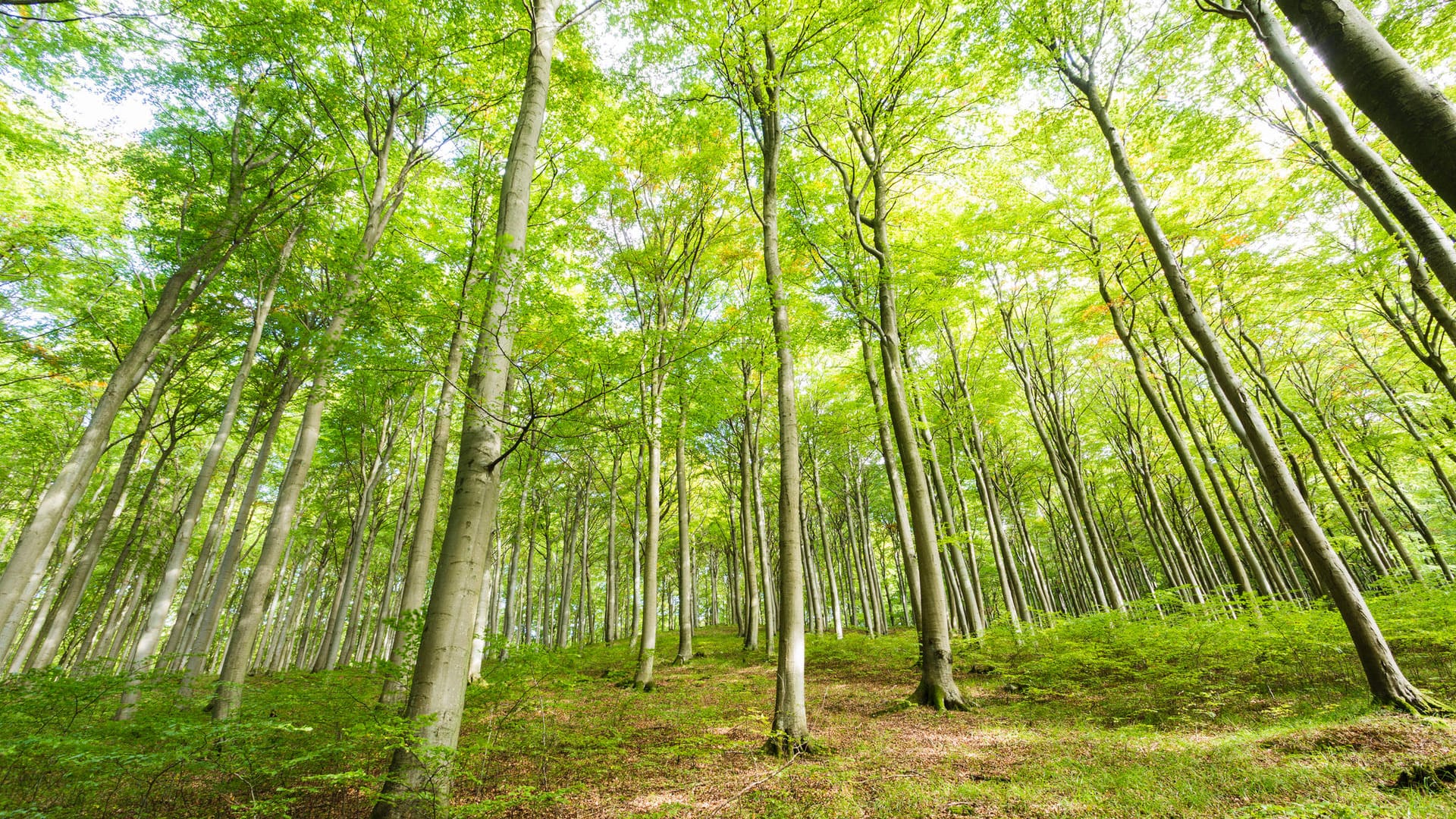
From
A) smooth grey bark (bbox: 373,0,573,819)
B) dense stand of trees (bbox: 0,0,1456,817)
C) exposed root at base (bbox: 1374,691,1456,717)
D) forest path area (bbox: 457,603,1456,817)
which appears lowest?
forest path area (bbox: 457,603,1456,817)

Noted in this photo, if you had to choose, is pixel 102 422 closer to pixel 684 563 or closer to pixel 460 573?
pixel 460 573

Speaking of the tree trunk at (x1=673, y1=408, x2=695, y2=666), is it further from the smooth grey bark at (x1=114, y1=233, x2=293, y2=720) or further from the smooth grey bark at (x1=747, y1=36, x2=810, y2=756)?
the smooth grey bark at (x1=114, y1=233, x2=293, y2=720)

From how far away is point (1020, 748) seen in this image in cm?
548

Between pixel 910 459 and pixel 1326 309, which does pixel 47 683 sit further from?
pixel 1326 309

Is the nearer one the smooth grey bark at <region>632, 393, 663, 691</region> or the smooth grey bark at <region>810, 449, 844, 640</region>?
the smooth grey bark at <region>632, 393, 663, 691</region>

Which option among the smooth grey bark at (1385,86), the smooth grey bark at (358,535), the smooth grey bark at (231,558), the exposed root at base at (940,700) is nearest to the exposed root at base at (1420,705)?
the exposed root at base at (940,700)

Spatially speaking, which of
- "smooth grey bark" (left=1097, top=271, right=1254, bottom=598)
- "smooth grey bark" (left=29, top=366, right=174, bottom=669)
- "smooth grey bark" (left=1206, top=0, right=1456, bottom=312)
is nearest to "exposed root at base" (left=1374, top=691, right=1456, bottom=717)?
"smooth grey bark" (left=1206, top=0, right=1456, bottom=312)

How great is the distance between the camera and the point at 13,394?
46.8ft

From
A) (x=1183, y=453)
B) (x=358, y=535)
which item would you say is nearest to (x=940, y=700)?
(x=1183, y=453)

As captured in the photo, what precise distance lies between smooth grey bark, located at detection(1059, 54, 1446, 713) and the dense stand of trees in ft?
0.16

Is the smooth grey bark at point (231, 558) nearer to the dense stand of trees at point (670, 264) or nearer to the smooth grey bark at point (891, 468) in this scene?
the dense stand of trees at point (670, 264)

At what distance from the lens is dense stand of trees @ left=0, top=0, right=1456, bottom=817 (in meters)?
4.95

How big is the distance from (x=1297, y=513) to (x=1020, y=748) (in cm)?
424

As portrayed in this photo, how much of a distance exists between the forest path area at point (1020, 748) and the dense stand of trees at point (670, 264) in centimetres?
88
